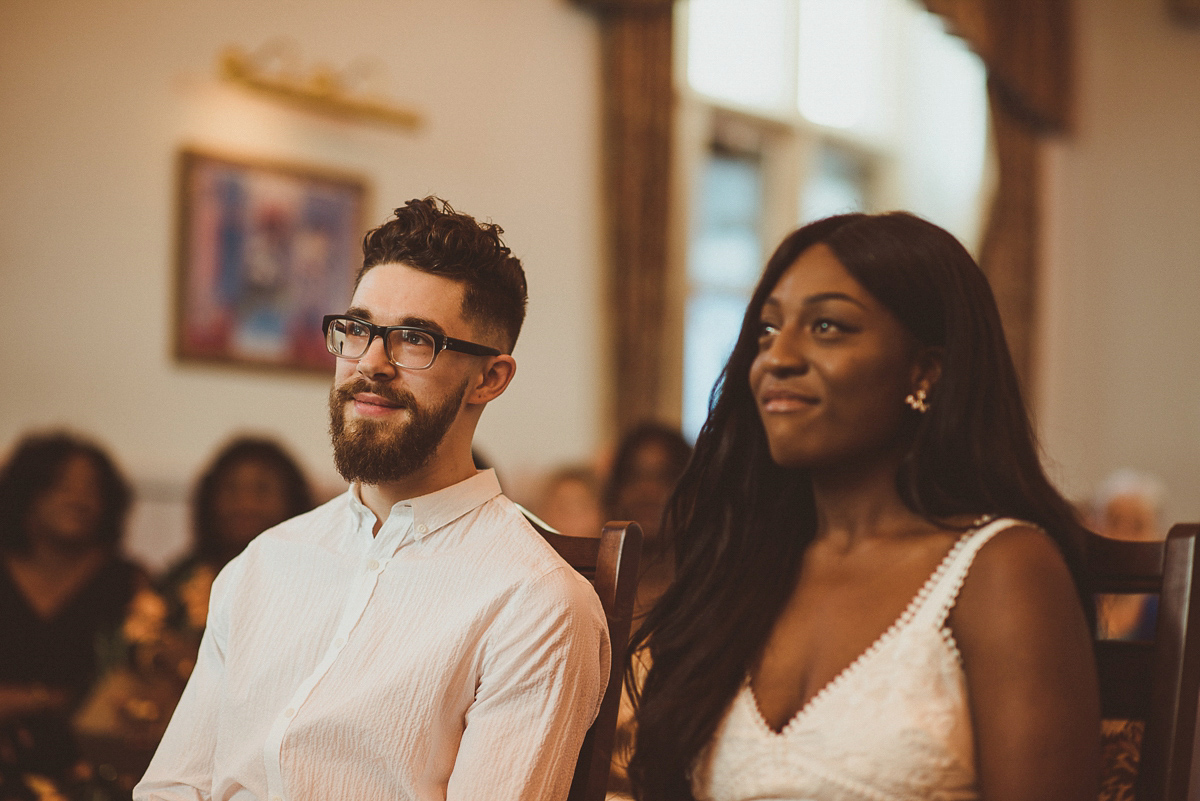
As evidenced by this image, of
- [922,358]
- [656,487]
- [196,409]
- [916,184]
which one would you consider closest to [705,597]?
[922,358]

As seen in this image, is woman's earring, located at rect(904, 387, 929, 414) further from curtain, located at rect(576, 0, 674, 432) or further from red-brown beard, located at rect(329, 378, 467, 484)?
curtain, located at rect(576, 0, 674, 432)

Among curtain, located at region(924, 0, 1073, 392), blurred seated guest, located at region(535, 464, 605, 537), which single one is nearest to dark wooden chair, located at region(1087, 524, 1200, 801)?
blurred seated guest, located at region(535, 464, 605, 537)

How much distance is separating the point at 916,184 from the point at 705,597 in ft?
22.5

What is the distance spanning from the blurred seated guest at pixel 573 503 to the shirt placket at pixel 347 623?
3.16 m

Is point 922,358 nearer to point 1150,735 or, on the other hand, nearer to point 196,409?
point 1150,735

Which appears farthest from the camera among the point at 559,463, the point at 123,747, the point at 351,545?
the point at 559,463

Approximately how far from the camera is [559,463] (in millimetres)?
5832

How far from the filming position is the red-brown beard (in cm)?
167

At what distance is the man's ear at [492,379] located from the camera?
175 centimetres

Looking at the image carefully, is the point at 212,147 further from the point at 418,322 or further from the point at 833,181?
the point at 833,181

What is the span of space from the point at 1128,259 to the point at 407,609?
8315mm

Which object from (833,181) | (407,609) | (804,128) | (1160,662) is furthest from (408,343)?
(833,181)

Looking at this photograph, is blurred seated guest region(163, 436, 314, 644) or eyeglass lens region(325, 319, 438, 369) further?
blurred seated guest region(163, 436, 314, 644)

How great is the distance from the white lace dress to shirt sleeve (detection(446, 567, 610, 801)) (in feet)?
0.77
